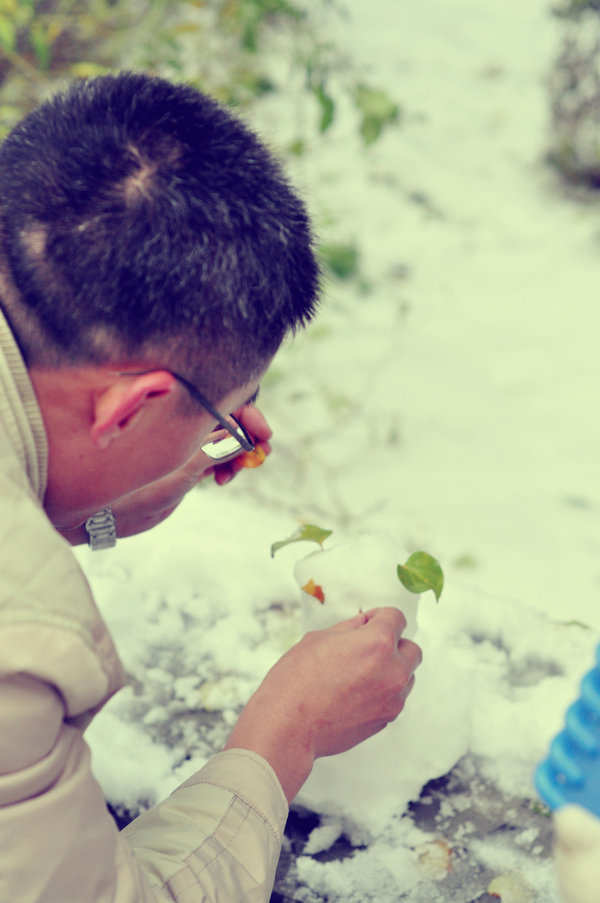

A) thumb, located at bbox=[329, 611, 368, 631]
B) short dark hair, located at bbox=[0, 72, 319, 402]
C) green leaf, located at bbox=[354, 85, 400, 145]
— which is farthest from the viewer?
green leaf, located at bbox=[354, 85, 400, 145]

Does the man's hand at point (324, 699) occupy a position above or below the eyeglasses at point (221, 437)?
below

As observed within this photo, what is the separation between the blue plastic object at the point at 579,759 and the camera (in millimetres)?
942

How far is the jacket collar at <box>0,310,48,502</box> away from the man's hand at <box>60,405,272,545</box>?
462 mm

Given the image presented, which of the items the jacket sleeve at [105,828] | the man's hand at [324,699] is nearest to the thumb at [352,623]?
the man's hand at [324,699]

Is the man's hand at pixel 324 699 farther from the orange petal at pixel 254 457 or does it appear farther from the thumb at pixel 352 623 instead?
the orange petal at pixel 254 457

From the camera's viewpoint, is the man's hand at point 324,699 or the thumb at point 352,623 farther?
the thumb at point 352,623

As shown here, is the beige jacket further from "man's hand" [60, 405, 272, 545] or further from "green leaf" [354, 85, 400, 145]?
"green leaf" [354, 85, 400, 145]

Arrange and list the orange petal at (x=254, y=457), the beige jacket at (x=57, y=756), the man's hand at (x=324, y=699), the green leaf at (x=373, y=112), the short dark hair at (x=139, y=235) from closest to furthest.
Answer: the beige jacket at (x=57, y=756)
the short dark hair at (x=139, y=235)
the man's hand at (x=324, y=699)
the orange petal at (x=254, y=457)
the green leaf at (x=373, y=112)

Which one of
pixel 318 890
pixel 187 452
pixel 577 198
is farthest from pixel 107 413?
pixel 577 198

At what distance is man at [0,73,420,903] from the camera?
890mm

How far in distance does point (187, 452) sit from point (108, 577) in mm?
665

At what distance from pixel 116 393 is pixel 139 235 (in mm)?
171

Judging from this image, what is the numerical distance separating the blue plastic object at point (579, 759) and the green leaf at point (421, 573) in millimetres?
296

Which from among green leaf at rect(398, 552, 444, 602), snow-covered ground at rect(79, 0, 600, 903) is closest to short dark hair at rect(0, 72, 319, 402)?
green leaf at rect(398, 552, 444, 602)
